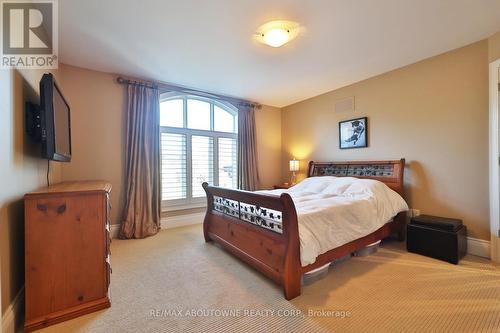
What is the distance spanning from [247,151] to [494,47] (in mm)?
3816

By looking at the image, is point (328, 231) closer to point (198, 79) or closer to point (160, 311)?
point (160, 311)

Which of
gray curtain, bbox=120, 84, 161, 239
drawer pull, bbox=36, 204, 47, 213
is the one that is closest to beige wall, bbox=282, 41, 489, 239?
gray curtain, bbox=120, 84, 161, 239

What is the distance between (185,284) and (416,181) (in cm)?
338

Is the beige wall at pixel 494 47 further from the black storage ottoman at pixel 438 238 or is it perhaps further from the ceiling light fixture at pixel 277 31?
the ceiling light fixture at pixel 277 31

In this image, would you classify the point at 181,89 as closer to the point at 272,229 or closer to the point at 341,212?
the point at 272,229

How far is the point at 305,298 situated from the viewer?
74.0 inches

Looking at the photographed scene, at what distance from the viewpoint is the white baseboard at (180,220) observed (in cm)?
395

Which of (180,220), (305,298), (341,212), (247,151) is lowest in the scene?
(305,298)

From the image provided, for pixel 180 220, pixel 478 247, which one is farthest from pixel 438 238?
pixel 180 220

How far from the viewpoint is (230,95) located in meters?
4.62

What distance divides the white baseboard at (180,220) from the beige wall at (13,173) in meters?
2.19

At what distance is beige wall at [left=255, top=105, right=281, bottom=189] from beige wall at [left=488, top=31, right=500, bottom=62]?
3.64m

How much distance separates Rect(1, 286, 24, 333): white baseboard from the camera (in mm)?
1406

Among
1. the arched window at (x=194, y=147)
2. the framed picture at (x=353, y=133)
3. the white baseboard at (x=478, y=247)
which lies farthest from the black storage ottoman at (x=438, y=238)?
the arched window at (x=194, y=147)
